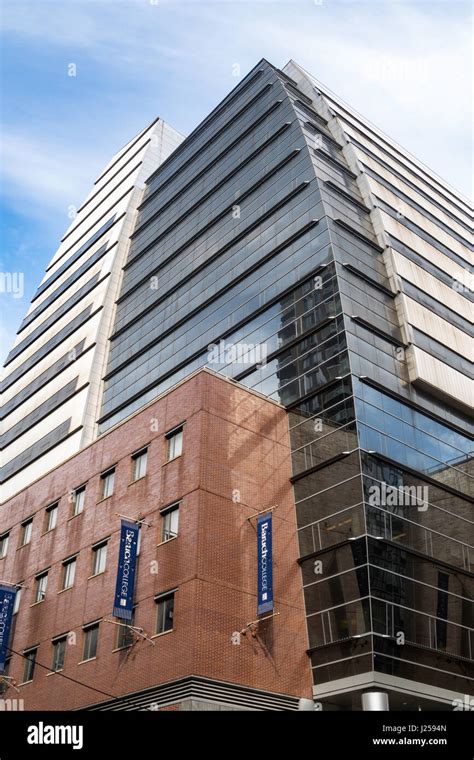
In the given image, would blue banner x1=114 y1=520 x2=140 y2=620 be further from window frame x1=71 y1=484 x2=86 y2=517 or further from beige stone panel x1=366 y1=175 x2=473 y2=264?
beige stone panel x1=366 y1=175 x2=473 y2=264

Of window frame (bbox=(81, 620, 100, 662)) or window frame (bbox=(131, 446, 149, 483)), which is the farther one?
window frame (bbox=(131, 446, 149, 483))

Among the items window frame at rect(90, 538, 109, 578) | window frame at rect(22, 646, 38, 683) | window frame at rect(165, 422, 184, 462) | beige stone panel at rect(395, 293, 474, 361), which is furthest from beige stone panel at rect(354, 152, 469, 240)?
window frame at rect(22, 646, 38, 683)

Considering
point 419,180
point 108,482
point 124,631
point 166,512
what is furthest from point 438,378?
point 419,180

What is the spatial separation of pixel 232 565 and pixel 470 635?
36.2ft

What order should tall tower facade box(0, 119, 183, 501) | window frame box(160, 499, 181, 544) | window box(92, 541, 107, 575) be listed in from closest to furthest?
window frame box(160, 499, 181, 544) → window box(92, 541, 107, 575) → tall tower facade box(0, 119, 183, 501)

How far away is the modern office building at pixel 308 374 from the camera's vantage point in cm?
2938

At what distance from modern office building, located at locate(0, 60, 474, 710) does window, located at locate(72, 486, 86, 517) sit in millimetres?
953

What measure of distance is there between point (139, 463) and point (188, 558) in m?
7.58

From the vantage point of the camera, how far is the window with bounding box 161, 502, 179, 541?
3072cm

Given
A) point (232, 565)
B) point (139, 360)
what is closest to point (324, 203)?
point (139, 360)

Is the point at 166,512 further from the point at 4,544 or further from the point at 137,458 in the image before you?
the point at 4,544

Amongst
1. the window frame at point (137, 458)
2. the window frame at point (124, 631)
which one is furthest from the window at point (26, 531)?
the window frame at point (124, 631)

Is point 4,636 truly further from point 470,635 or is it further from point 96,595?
point 470,635
